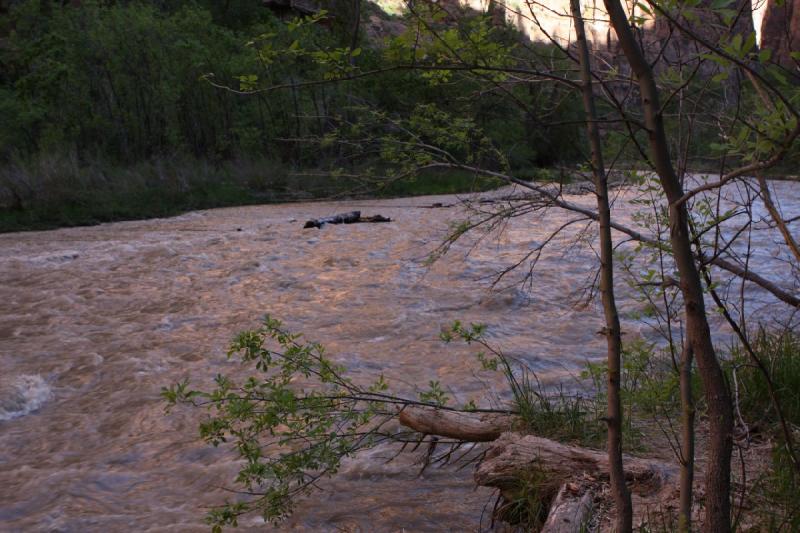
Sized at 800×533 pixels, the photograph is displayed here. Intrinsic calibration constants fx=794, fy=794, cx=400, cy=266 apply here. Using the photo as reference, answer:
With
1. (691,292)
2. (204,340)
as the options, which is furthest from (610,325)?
(204,340)

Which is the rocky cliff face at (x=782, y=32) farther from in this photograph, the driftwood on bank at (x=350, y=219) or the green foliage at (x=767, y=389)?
the driftwood on bank at (x=350, y=219)

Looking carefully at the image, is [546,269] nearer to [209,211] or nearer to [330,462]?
[330,462]

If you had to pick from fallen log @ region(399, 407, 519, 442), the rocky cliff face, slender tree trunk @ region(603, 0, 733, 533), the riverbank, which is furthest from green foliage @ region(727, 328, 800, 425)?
the riverbank

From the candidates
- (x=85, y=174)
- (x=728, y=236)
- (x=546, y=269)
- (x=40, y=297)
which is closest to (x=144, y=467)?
(x=40, y=297)

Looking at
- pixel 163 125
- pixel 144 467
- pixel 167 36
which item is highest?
pixel 167 36

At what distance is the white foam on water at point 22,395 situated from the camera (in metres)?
5.44

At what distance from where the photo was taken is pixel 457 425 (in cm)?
398

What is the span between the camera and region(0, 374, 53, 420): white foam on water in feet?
17.9

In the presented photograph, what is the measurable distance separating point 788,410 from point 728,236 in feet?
31.1

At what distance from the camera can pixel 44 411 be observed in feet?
17.8

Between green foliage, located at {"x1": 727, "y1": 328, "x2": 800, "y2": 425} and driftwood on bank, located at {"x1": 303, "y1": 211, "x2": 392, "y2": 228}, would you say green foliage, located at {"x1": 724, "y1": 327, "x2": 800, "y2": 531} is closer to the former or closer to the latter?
green foliage, located at {"x1": 727, "y1": 328, "x2": 800, "y2": 425}

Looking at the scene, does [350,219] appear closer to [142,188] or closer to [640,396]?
[142,188]

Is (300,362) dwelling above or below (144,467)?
above

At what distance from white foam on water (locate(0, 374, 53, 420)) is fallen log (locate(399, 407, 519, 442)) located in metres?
2.96
